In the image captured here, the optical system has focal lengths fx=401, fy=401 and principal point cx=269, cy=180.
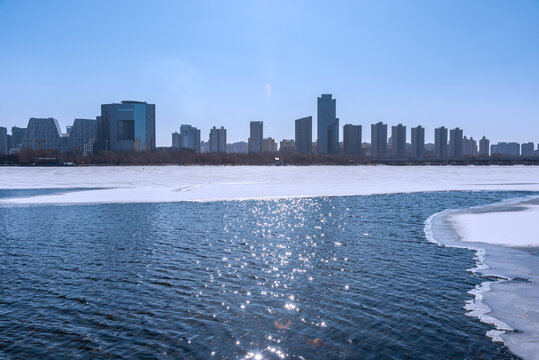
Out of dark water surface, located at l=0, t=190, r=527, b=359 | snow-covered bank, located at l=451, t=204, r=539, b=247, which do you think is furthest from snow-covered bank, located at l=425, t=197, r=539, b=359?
dark water surface, located at l=0, t=190, r=527, b=359

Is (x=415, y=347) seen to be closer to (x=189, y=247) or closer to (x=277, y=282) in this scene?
(x=277, y=282)

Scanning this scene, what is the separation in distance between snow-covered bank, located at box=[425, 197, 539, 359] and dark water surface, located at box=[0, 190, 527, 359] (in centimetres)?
48

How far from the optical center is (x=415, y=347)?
352 inches

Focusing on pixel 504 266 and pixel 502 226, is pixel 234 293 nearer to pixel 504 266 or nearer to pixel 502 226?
pixel 504 266

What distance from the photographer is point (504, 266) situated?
48.4 feet

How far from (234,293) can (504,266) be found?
32.8 feet

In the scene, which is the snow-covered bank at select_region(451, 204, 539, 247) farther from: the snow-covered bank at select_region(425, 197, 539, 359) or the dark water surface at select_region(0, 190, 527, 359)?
the dark water surface at select_region(0, 190, 527, 359)

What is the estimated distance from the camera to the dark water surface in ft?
29.7

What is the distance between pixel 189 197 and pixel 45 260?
2523cm

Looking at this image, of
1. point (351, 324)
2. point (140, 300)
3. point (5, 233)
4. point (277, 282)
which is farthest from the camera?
point (5, 233)

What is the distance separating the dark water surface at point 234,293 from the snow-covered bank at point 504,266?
484 millimetres

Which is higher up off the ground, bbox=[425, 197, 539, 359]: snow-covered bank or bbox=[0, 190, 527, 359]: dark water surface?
bbox=[425, 197, 539, 359]: snow-covered bank

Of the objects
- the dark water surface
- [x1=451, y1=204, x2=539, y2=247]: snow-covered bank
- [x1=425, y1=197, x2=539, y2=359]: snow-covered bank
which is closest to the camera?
the dark water surface

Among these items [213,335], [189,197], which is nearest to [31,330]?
[213,335]
